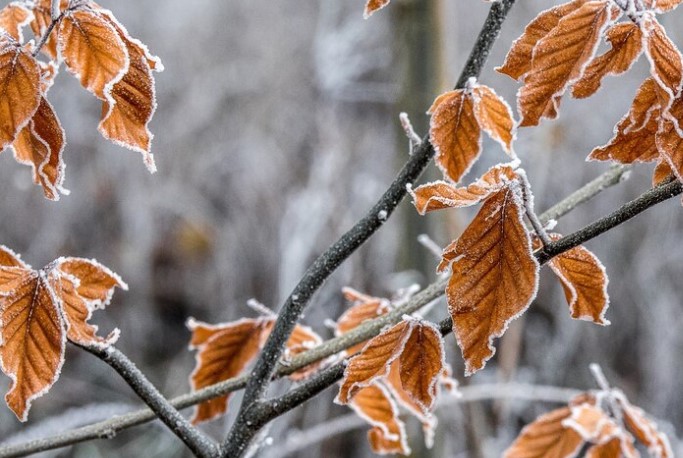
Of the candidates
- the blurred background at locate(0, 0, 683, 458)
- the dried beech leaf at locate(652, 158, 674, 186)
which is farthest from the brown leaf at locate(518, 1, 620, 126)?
the blurred background at locate(0, 0, 683, 458)

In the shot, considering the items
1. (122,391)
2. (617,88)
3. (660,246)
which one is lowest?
(122,391)

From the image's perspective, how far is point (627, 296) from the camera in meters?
3.34

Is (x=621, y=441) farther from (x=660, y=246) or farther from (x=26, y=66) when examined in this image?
(x=660, y=246)

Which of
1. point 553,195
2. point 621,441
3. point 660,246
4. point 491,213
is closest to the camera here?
point 491,213

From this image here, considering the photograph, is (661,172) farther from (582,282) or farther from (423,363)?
(423,363)

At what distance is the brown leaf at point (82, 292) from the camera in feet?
1.90

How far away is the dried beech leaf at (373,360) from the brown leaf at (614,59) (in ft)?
0.72

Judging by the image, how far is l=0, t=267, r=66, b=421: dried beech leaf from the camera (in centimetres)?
53

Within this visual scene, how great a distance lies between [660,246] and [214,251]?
7.11 ft

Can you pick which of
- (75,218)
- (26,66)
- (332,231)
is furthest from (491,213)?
(75,218)

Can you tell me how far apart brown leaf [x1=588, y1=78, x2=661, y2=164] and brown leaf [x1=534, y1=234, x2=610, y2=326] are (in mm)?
80

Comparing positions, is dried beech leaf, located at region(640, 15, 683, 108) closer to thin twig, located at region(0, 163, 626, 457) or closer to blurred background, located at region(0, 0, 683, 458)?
thin twig, located at region(0, 163, 626, 457)

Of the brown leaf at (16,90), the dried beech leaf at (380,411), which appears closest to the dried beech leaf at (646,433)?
the dried beech leaf at (380,411)

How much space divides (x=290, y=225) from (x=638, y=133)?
2510mm
